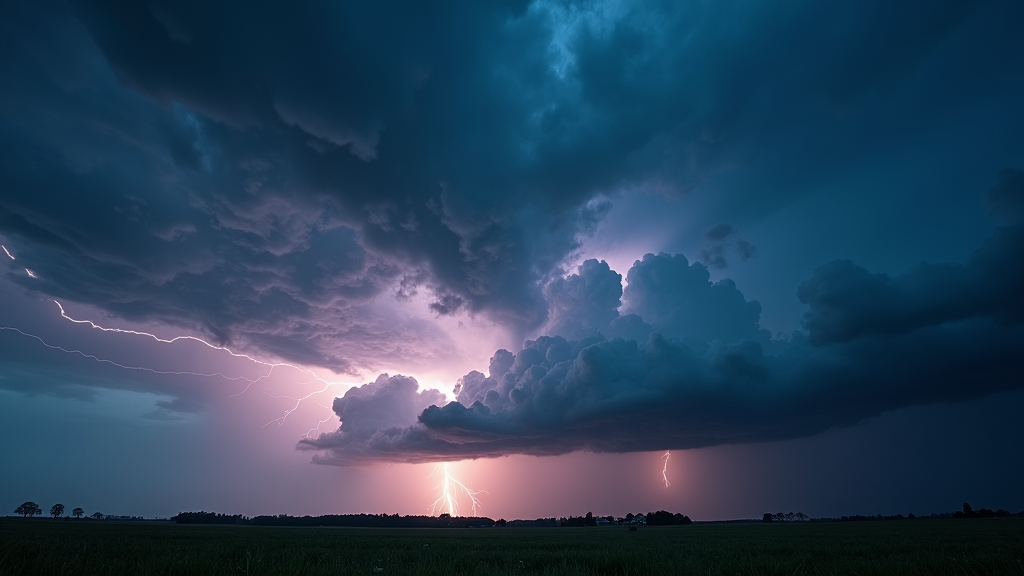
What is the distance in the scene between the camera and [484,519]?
187750 millimetres

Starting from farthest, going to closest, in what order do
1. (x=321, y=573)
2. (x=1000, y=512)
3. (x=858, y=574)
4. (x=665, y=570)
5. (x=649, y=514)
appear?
(x=649, y=514) → (x=1000, y=512) → (x=665, y=570) → (x=858, y=574) → (x=321, y=573)

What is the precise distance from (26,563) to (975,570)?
1481 cm

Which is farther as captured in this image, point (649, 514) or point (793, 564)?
point (649, 514)

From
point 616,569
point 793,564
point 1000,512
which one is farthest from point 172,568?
point 1000,512

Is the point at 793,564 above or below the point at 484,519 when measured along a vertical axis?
above

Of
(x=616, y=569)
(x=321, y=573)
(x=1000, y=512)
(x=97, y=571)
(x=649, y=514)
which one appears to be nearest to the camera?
(x=97, y=571)

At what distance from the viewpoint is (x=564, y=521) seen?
545ft

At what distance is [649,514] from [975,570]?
180969 millimetres

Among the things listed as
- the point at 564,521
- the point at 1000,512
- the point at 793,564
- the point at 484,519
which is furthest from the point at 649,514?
the point at 793,564

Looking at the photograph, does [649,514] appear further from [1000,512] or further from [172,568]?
[172,568]

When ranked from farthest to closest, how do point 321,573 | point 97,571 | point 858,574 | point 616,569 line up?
point 616,569, point 858,574, point 321,573, point 97,571

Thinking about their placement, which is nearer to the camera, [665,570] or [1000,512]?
[665,570]

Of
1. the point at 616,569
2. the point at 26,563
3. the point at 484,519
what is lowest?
the point at 484,519

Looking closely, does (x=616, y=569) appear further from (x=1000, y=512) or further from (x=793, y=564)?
(x=1000, y=512)
